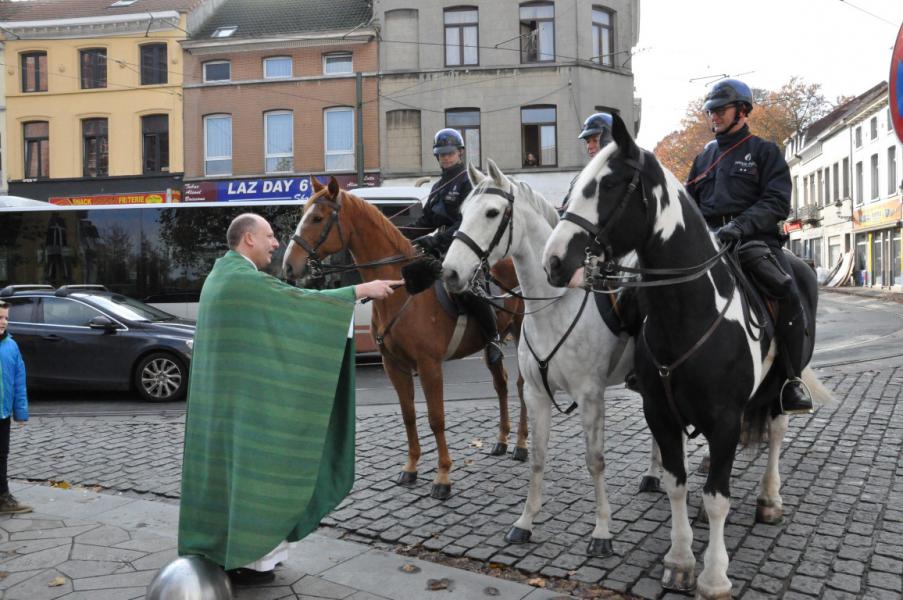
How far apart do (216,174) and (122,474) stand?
2459 cm

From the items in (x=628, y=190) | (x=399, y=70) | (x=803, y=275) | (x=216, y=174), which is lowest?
(x=803, y=275)

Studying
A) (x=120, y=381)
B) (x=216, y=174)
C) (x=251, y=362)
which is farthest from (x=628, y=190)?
(x=216, y=174)

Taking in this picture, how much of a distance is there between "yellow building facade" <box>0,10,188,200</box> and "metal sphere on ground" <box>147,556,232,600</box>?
28.3 metres

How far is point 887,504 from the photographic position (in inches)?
204

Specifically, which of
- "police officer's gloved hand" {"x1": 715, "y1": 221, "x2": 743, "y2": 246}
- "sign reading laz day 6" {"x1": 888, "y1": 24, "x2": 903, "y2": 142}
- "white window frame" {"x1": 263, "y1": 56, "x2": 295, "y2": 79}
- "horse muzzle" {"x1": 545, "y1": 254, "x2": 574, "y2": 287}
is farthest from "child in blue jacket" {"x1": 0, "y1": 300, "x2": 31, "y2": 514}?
"white window frame" {"x1": 263, "y1": 56, "x2": 295, "y2": 79}

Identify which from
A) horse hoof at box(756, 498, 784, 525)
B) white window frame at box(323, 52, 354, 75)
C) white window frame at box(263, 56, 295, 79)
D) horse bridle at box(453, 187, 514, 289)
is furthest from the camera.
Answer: white window frame at box(263, 56, 295, 79)

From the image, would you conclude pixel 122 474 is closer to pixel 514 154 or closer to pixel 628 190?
pixel 628 190

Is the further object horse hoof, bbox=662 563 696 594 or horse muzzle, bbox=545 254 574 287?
horse hoof, bbox=662 563 696 594

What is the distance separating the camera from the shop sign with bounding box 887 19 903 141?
11.7 ft

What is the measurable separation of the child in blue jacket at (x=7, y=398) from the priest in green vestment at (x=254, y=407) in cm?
243

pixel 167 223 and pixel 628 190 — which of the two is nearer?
pixel 628 190

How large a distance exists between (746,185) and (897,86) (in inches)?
42.7

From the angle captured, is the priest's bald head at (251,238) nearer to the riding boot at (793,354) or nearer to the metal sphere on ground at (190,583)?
the metal sphere on ground at (190,583)

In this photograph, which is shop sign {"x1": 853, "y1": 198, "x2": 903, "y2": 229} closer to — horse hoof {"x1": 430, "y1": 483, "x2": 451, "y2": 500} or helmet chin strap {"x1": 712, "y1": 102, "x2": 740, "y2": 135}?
helmet chin strap {"x1": 712, "y1": 102, "x2": 740, "y2": 135}
